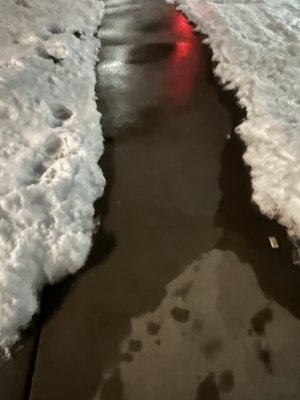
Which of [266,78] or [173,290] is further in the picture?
[266,78]

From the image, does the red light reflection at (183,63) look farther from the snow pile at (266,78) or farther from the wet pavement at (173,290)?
the wet pavement at (173,290)

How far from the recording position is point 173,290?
2131 millimetres

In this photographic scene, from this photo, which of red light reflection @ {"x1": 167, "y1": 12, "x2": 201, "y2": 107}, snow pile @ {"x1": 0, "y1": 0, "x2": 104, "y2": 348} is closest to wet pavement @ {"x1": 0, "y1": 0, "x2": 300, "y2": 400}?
snow pile @ {"x1": 0, "y1": 0, "x2": 104, "y2": 348}

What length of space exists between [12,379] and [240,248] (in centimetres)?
102

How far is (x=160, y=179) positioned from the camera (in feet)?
8.82

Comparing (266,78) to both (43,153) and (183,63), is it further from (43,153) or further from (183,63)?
(43,153)

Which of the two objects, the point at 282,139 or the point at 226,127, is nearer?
the point at 282,139

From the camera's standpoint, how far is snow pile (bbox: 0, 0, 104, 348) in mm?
2139

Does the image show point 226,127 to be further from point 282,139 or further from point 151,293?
point 151,293

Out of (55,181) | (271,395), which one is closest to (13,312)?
(55,181)

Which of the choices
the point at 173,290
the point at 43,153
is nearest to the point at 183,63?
the point at 43,153

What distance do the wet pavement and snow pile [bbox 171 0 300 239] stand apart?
0.30 ft

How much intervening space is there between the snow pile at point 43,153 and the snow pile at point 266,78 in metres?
0.80

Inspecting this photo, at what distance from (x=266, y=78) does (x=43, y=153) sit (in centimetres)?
152
